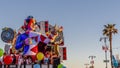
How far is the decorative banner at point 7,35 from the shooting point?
38.6m

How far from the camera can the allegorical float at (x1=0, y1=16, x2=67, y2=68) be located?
126 feet

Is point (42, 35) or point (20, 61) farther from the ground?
point (42, 35)

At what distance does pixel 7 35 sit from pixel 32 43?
10.2ft

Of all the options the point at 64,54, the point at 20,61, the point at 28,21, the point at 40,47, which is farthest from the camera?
the point at 64,54

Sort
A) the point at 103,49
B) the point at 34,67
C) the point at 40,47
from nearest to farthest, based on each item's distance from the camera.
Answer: the point at 34,67, the point at 40,47, the point at 103,49

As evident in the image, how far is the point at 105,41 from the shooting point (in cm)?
7506

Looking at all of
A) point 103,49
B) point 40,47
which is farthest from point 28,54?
point 103,49

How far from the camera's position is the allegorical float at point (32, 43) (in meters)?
38.4

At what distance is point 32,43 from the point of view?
38656 millimetres

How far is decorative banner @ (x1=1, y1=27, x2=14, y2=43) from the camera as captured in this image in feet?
127

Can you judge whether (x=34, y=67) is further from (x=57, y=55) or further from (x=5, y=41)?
(x=57, y=55)

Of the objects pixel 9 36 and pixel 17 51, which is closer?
pixel 9 36

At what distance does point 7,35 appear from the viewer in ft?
128

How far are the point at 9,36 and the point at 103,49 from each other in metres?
36.0
